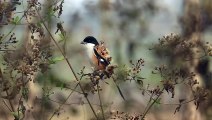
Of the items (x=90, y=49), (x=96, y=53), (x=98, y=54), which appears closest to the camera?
(x=98, y=54)

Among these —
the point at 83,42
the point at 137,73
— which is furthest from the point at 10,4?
the point at 83,42

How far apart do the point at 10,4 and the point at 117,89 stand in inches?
46.3

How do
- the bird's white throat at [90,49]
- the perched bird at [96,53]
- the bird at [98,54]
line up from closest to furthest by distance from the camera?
the bird at [98,54] < the perched bird at [96,53] < the bird's white throat at [90,49]

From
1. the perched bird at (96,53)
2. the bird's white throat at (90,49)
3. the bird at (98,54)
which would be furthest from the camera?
the bird's white throat at (90,49)

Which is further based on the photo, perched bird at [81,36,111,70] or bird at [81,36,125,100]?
perched bird at [81,36,111,70]


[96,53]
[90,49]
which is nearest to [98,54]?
[96,53]

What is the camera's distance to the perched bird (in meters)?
4.13

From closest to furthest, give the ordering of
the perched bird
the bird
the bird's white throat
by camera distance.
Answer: the bird, the perched bird, the bird's white throat

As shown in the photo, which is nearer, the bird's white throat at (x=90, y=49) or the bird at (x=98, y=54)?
the bird at (x=98, y=54)

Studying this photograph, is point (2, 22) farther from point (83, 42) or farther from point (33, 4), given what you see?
point (83, 42)

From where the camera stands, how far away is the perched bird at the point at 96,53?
413 cm

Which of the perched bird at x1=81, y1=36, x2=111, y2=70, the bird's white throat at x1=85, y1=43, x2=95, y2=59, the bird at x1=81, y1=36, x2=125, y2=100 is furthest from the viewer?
the bird's white throat at x1=85, y1=43, x2=95, y2=59

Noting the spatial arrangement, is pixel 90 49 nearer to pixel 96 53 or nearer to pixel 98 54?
pixel 96 53

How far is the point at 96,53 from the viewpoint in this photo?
4.95 metres
